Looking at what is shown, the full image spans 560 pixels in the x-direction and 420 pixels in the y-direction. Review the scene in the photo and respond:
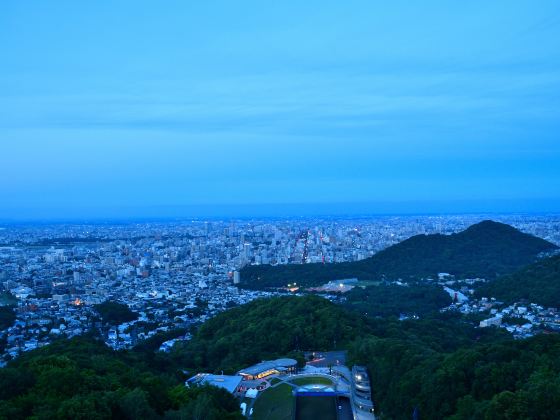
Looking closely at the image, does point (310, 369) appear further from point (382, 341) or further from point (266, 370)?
point (382, 341)

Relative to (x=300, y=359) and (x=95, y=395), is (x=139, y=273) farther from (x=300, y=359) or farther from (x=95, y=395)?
(x=95, y=395)

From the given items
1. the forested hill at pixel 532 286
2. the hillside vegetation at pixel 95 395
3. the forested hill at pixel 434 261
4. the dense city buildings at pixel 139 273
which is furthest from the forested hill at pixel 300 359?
the forested hill at pixel 434 261

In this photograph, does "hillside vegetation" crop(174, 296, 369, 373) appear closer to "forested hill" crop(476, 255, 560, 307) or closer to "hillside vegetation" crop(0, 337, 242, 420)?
"hillside vegetation" crop(0, 337, 242, 420)

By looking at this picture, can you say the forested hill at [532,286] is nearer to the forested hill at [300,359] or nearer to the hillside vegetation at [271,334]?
the forested hill at [300,359]

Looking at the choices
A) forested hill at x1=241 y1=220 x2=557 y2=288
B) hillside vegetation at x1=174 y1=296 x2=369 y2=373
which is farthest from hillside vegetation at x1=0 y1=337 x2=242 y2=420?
forested hill at x1=241 y1=220 x2=557 y2=288

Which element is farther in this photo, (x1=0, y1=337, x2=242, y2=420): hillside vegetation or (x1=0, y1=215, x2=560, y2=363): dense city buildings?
(x1=0, y1=215, x2=560, y2=363): dense city buildings

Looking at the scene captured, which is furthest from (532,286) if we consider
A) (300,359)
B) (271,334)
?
(300,359)
